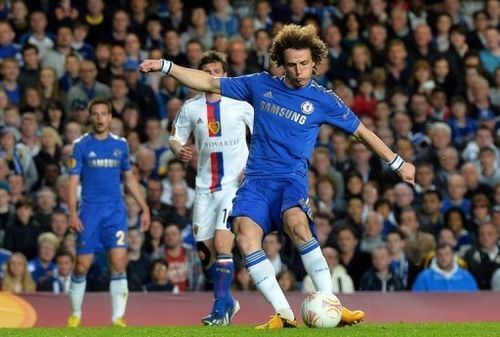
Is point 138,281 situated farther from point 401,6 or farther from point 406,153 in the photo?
point 401,6

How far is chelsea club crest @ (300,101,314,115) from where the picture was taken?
423 inches

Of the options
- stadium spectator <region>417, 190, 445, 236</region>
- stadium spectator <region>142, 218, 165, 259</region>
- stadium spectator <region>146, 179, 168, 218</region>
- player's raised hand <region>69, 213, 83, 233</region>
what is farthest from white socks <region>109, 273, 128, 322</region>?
stadium spectator <region>417, 190, 445, 236</region>

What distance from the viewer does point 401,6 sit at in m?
21.5

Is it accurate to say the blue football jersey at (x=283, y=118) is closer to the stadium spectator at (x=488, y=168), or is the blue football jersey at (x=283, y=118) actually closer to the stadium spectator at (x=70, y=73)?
the stadium spectator at (x=488, y=168)

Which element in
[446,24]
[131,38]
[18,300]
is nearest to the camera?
[18,300]

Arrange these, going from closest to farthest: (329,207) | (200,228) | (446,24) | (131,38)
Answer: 1. (200,228)
2. (329,207)
3. (131,38)
4. (446,24)

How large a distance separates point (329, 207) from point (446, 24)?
4.56m

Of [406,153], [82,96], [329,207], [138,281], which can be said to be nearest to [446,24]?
[406,153]

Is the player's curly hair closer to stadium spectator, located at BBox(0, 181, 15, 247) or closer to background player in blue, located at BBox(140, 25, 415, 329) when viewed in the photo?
background player in blue, located at BBox(140, 25, 415, 329)

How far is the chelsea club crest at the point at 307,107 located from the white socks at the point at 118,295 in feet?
12.6

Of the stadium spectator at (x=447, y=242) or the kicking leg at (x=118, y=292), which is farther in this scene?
the stadium spectator at (x=447, y=242)

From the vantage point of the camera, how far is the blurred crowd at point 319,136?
1648 cm

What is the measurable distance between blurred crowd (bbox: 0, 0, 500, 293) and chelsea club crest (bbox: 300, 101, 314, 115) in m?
5.55

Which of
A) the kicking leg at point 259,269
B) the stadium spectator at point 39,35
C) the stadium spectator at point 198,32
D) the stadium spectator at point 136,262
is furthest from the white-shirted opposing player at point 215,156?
the stadium spectator at point 198,32
